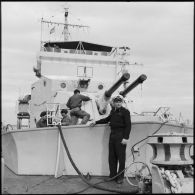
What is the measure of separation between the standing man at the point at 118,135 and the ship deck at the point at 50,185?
297 millimetres

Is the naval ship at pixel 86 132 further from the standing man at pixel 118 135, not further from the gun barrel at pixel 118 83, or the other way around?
the standing man at pixel 118 135

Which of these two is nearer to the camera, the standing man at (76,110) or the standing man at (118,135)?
the standing man at (118,135)

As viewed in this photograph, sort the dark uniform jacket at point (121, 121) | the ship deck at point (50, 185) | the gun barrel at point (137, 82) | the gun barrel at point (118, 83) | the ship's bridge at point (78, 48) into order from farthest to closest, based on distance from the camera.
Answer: the ship's bridge at point (78, 48) < the gun barrel at point (137, 82) < the gun barrel at point (118, 83) < the dark uniform jacket at point (121, 121) < the ship deck at point (50, 185)

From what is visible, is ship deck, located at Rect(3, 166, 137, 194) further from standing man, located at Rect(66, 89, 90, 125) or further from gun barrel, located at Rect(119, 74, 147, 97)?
gun barrel, located at Rect(119, 74, 147, 97)

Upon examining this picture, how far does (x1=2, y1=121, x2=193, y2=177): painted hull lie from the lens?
666 centimetres

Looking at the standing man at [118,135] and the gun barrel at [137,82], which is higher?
the gun barrel at [137,82]

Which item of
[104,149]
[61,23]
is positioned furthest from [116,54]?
[104,149]

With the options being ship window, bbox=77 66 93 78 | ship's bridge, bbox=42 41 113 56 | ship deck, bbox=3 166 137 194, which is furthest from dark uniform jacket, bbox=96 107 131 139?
ship's bridge, bbox=42 41 113 56

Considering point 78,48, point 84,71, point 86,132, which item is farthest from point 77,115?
point 78,48

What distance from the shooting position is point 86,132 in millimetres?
6703

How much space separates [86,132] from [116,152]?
85cm

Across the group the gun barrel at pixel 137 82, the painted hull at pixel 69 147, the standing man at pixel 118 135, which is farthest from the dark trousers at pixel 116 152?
the gun barrel at pixel 137 82

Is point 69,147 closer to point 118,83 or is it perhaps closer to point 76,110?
point 76,110

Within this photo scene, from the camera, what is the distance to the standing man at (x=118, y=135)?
5953 millimetres
